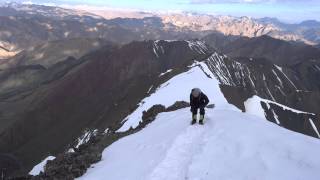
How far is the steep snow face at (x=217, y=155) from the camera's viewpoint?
1783 centimetres

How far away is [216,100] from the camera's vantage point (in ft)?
193

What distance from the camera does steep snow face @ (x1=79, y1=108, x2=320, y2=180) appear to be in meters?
17.8

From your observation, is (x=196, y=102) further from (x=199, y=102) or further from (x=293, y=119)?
(x=293, y=119)

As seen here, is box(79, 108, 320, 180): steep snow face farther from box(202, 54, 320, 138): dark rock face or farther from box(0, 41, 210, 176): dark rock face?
box(0, 41, 210, 176): dark rock face

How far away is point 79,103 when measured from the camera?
147 metres

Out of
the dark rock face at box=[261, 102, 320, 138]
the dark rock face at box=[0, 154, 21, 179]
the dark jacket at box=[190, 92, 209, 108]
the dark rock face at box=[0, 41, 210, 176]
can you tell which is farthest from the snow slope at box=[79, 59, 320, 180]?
the dark rock face at box=[0, 154, 21, 179]

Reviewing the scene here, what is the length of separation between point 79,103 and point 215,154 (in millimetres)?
130226

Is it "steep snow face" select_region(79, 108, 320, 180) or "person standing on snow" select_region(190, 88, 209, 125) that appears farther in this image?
"person standing on snow" select_region(190, 88, 209, 125)

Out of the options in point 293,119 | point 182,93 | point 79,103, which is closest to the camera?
point 182,93

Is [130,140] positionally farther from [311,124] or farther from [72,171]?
[311,124]

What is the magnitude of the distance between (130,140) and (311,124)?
Result: 242 ft

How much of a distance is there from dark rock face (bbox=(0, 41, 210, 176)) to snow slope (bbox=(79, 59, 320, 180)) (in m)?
60.9

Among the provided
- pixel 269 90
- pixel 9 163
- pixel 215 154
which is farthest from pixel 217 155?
pixel 269 90

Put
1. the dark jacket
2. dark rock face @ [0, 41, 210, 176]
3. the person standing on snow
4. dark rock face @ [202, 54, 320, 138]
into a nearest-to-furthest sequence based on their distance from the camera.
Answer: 1. the person standing on snow
2. the dark jacket
3. dark rock face @ [202, 54, 320, 138]
4. dark rock face @ [0, 41, 210, 176]
